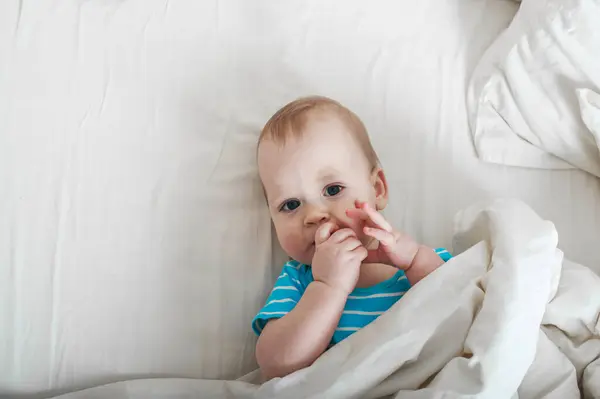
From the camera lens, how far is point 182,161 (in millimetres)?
1068

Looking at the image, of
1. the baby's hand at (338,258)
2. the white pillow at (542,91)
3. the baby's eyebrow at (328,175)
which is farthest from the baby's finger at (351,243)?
the white pillow at (542,91)

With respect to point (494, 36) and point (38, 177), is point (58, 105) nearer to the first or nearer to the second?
point (38, 177)

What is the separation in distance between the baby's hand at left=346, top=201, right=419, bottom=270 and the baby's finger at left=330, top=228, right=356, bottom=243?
0.02 metres

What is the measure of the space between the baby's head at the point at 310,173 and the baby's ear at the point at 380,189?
0.03m

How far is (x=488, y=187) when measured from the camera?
43.6 inches

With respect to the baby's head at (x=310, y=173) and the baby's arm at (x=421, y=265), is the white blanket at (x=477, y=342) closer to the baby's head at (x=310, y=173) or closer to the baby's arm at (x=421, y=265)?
the baby's arm at (x=421, y=265)

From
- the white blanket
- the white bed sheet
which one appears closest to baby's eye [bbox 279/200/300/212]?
the white bed sheet

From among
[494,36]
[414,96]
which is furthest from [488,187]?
[494,36]

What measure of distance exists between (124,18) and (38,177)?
0.34 m

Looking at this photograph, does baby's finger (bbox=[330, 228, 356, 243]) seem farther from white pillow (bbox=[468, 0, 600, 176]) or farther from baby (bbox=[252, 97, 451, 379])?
white pillow (bbox=[468, 0, 600, 176])

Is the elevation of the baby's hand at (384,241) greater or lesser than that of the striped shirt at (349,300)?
greater

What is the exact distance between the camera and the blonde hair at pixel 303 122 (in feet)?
3.12

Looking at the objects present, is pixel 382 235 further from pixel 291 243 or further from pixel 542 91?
pixel 542 91

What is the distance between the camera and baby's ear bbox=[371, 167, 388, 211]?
1.01 meters
